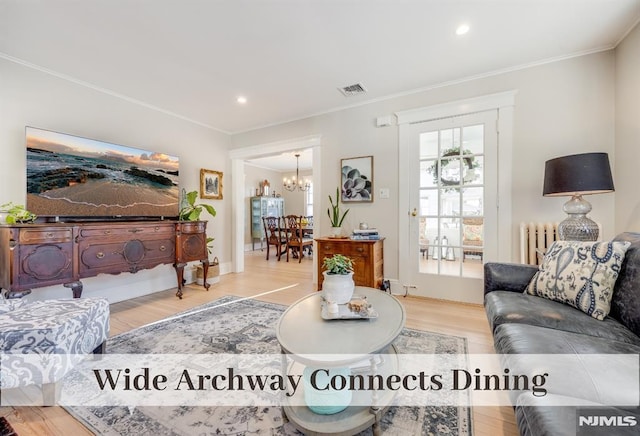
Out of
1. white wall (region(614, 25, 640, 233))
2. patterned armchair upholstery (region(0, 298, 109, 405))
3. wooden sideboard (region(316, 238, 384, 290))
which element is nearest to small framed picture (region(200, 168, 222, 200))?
wooden sideboard (region(316, 238, 384, 290))

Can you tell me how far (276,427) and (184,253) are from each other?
2.50 m

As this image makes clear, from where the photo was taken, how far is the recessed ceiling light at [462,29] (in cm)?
203

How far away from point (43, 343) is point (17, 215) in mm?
1486

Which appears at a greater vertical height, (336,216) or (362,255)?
(336,216)

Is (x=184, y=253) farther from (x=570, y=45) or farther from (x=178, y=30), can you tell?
(x=570, y=45)

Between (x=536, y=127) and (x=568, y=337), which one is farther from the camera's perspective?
(x=536, y=127)

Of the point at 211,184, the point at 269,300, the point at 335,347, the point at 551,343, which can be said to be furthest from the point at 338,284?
the point at 211,184

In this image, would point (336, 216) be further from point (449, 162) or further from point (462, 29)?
point (462, 29)

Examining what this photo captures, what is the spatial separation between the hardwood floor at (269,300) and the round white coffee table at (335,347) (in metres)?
0.58

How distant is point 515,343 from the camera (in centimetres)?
113

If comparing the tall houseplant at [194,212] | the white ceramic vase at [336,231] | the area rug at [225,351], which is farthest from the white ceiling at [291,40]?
the area rug at [225,351]

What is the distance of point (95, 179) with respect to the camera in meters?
2.77

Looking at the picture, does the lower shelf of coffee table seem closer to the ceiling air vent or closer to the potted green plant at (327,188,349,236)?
the potted green plant at (327,188,349,236)

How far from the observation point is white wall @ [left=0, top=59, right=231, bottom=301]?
94.1 inches
